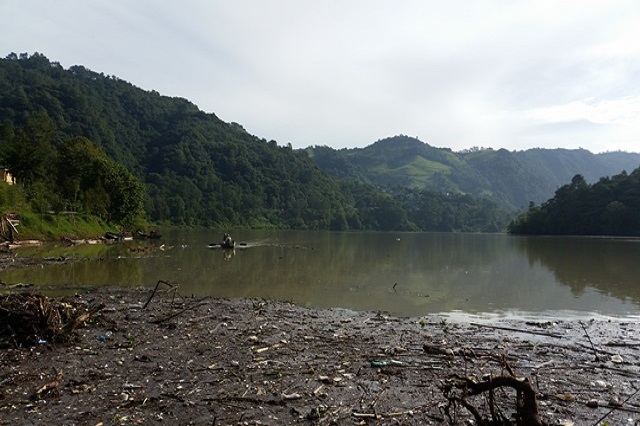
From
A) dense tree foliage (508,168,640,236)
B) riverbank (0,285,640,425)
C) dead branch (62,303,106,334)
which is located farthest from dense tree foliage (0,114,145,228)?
dense tree foliage (508,168,640,236)

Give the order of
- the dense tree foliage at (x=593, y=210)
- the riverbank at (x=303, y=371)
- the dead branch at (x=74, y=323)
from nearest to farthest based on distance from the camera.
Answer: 1. the riverbank at (x=303, y=371)
2. the dead branch at (x=74, y=323)
3. the dense tree foliage at (x=593, y=210)

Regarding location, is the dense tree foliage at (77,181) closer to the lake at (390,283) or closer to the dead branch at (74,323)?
the lake at (390,283)

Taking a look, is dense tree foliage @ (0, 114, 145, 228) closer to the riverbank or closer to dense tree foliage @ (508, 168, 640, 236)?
the riverbank

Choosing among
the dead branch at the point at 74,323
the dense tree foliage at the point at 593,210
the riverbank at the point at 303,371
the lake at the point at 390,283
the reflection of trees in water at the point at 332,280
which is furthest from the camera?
the dense tree foliage at the point at 593,210

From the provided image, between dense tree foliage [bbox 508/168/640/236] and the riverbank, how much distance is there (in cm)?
11217

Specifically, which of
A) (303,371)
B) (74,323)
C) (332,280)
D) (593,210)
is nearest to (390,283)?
(332,280)

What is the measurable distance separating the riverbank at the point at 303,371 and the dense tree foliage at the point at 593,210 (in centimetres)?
11217

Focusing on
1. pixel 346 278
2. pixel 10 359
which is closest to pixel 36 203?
pixel 346 278

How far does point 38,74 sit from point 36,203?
152838 millimetres

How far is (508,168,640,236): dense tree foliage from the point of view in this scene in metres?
108

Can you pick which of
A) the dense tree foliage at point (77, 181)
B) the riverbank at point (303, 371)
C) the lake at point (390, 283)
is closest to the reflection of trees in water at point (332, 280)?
the lake at point (390, 283)

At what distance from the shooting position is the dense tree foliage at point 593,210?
356 ft

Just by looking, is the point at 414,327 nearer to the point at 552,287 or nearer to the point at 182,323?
the point at 182,323

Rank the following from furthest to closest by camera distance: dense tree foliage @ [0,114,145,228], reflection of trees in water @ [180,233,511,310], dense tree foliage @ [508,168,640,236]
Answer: dense tree foliage @ [508,168,640,236], dense tree foliage @ [0,114,145,228], reflection of trees in water @ [180,233,511,310]
